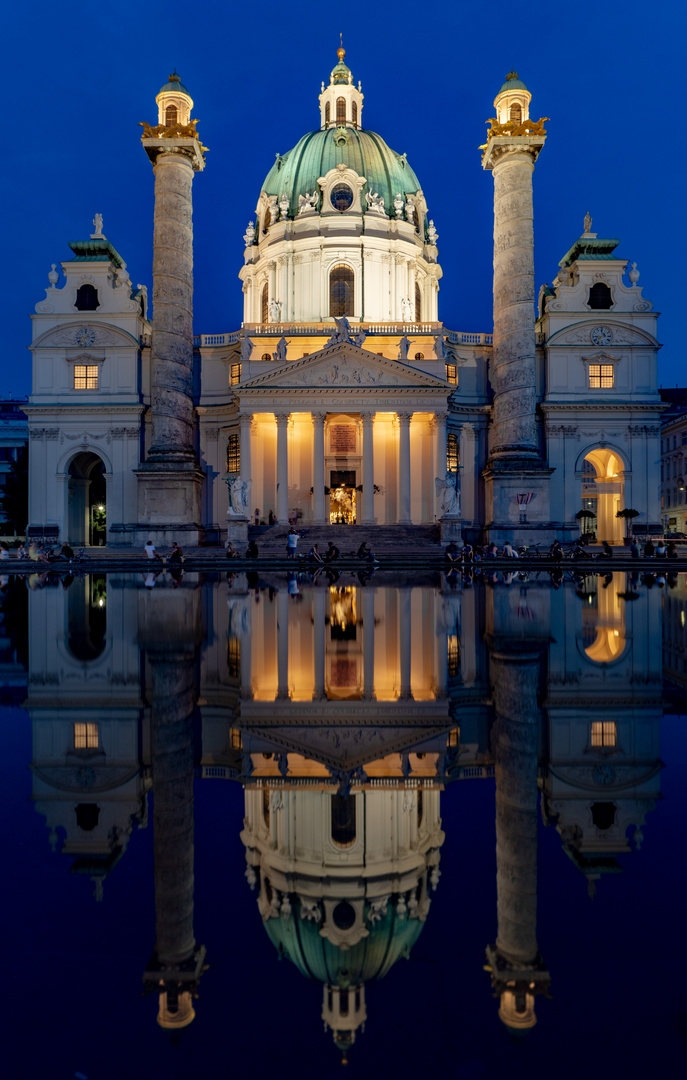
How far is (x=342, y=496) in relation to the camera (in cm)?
5684

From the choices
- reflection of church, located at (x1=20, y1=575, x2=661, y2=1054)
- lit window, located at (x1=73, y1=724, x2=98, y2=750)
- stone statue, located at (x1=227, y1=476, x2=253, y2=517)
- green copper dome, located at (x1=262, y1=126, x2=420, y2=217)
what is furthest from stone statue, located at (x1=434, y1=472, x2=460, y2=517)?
lit window, located at (x1=73, y1=724, x2=98, y2=750)

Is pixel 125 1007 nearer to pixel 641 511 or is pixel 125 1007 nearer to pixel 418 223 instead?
pixel 641 511

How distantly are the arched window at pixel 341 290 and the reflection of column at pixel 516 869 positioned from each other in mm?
59552

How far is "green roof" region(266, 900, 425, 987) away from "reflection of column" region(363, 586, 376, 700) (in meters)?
4.06

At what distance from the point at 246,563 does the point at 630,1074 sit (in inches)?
1370

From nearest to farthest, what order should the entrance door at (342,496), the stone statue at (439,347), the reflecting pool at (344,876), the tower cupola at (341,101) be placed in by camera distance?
the reflecting pool at (344,876)
the stone statue at (439,347)
the entrance door at (342,496)
the tower cupola at (341,101)

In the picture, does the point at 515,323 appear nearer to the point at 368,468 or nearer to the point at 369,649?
the point at 368,468

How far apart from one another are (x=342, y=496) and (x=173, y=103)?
27.9 metres

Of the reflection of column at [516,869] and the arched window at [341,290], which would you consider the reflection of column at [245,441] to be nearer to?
the arched window at [341,290]

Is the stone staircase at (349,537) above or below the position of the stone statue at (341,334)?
below

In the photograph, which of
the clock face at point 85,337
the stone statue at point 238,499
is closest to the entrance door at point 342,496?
the stone statue at point 238,499

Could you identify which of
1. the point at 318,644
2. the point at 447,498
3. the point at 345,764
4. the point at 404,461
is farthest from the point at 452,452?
the point at 345,764

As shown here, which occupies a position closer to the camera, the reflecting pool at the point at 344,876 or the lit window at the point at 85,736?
the reflecting pool at the point at 344,876

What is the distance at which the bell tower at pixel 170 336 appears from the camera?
50.1 meters
